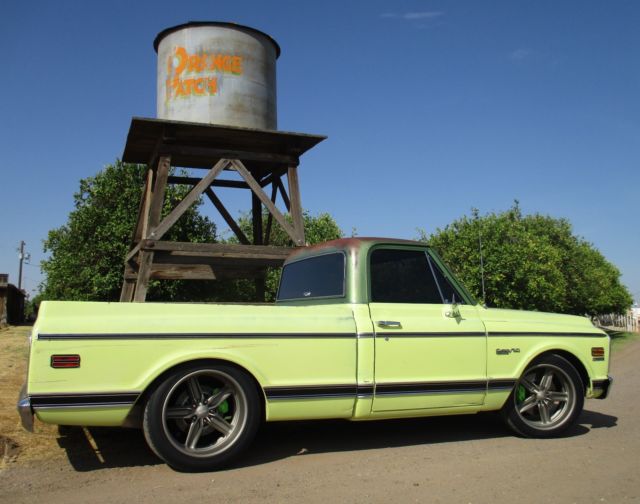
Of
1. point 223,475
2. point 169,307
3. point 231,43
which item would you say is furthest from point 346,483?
point 231,43

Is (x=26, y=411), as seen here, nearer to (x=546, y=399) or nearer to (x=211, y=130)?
(x=546, y=399)

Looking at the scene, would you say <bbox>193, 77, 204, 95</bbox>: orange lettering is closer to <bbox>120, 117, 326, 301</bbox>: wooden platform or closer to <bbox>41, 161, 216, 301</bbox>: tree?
<bbox>120, 117, 326, 301</bbox>: wooden platform

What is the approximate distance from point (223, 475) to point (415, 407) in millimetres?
1663

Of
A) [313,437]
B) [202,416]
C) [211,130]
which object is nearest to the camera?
[202,416]

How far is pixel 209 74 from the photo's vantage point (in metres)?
10.3

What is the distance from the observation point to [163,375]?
4.29 m

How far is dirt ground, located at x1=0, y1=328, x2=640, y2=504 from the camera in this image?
390cm

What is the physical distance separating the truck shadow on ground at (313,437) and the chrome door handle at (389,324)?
107cm

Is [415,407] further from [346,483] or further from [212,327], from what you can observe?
[212,327]

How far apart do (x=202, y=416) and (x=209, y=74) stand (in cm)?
731

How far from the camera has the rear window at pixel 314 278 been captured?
538 cm

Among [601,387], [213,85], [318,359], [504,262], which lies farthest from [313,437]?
[504,262]

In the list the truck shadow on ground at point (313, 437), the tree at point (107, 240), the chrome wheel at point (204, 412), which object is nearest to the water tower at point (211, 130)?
the truck shadow on ground at point (313, 437)

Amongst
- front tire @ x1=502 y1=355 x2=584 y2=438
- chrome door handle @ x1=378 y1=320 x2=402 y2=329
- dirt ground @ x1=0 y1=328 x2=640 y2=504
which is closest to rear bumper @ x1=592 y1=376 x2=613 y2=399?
front tire @ x1=502 y1=355 x2=584 y2=438
